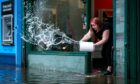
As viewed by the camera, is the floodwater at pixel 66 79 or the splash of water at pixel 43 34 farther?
the splash of water at pixel 43 34

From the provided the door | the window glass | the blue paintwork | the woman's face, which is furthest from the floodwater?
the blue paintwork

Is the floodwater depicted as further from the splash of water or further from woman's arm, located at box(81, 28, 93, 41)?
the splash of water

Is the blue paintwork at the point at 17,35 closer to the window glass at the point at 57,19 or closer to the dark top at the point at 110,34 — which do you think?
the window glass at the point at 57,19

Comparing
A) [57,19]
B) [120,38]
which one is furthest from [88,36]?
[57,19]

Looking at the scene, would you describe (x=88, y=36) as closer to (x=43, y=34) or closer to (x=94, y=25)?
(x=94, y=25)

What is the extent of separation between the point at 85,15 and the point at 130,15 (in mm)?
1883

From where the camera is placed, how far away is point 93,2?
45.1 feet

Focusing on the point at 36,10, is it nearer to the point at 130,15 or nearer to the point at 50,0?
the point at 50,0

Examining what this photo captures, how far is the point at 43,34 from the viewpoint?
1505 cm

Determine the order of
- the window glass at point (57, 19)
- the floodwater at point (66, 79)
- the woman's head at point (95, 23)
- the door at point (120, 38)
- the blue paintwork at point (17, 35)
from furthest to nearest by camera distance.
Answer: the blue paintwork at point (17, 35), the window glass at point (57, 19), the woman's head at point (95, 23), the door at point (120, 38), the floodwater at point (66, 79)

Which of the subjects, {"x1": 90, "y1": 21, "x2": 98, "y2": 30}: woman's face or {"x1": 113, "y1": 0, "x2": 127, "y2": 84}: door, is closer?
{"x1": 113, "y1": 0, "x2": 127, "y2": 84}: door

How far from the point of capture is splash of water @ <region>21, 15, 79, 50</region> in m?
14.2

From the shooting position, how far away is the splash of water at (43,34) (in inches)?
561

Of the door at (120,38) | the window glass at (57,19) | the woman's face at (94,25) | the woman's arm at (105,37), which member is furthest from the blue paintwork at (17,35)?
the door at (120,38)
